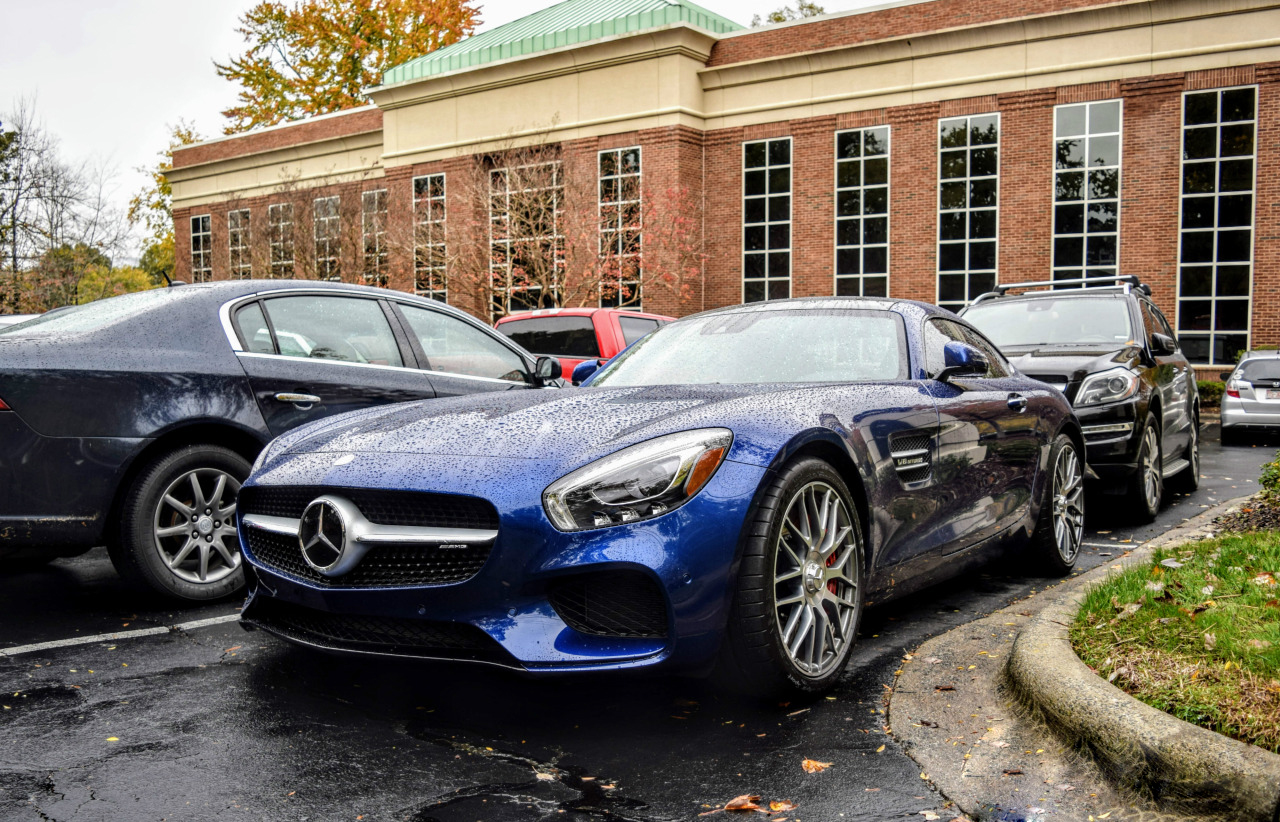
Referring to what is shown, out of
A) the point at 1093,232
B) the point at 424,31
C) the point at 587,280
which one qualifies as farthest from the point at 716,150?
the point at 424,31

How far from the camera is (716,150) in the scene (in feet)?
93.9

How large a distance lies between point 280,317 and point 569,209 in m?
21.5

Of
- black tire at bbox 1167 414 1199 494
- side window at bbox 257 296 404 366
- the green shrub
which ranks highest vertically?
side window at bbox 257 296 404 366

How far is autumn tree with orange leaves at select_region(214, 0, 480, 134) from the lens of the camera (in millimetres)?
45250

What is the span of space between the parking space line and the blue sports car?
3.81ft

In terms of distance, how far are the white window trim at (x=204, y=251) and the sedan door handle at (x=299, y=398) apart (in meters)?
39.3

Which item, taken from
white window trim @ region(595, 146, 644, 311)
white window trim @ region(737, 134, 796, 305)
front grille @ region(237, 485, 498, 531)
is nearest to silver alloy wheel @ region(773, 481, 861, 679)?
front grille @ region(237, 485, 498, 531)

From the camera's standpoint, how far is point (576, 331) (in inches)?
488

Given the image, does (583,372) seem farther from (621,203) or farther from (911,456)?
(621,203)

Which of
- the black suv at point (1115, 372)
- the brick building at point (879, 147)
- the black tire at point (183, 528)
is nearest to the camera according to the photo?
the black tire at point (183, 528)

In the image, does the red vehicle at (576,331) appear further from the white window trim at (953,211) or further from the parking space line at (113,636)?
the white window trim at (953,211)

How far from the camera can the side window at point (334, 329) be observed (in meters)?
5.97

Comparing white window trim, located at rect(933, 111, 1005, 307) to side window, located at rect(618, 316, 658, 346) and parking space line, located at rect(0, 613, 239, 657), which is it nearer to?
side window, located at rect(618, 316, 658, 346)

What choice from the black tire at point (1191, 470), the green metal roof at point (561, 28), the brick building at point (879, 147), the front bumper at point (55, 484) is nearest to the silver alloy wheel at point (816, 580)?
the front bumper at point (55, 484)
